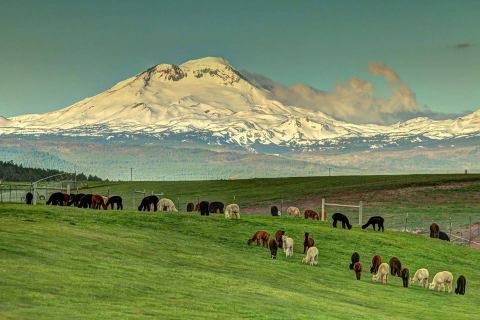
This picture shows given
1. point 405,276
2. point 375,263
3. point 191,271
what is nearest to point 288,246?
point 375,263

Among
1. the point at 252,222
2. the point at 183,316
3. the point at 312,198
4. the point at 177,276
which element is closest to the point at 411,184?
the point at 312,198

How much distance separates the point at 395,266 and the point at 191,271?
21604mm

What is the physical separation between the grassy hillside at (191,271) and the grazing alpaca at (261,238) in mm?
787

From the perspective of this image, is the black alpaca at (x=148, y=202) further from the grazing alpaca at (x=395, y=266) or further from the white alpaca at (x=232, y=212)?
the grazing alpaca at (x=395, y=266)

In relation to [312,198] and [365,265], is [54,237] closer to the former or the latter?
[365,265]

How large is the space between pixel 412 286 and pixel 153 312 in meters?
30.8

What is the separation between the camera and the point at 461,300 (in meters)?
58.9

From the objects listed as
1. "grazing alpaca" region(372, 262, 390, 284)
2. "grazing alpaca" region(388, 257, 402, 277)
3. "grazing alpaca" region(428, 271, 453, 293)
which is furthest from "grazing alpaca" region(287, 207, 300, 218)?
"grazing alpaca" region(428, 271, 453, 293)

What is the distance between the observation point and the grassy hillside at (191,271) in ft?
126

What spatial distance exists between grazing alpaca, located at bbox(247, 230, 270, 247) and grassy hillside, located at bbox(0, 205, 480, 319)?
0.79 metres

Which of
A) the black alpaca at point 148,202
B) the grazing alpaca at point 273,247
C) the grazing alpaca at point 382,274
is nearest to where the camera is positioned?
the grazing alpaca at point 382,274

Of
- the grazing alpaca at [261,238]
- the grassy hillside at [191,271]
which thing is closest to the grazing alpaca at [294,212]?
the grassy hillside at [191,271]

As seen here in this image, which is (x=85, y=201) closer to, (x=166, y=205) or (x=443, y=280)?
(x=166, y=205)

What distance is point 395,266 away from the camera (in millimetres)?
69062
